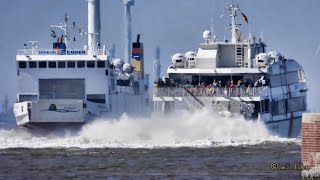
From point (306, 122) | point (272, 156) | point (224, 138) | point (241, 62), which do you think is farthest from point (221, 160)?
point (241, 62)

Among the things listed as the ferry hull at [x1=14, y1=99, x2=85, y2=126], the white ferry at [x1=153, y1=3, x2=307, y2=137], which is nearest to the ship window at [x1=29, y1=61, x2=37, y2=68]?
the ferry hull at [x1=14, y1=99, x2=85, y2=126]

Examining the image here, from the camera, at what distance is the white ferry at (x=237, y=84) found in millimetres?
80375

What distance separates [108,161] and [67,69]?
21.8 metres

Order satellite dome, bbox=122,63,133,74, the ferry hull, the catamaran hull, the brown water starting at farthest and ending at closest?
1. satellite dome, bbox=122,63,133,74
2. the catamaran hull
3. the ferry hull
4. the brown water

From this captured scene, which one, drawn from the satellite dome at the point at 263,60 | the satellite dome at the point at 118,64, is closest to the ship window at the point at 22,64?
the satellite dome at the point at 118,64

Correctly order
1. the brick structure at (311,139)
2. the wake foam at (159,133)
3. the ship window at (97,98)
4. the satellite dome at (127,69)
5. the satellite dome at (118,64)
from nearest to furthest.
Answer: the brick structure at (311,139), the wake foam at (159,133), the ship window at (97,98), the satellite dome at (118,64), the satellite dome at (127,69)

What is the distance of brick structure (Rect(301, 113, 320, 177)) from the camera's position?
39156 mm

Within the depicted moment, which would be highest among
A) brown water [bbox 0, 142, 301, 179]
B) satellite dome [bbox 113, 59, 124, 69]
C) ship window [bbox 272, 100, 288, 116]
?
satellite dome [bbox 113, 59, 124, 69]

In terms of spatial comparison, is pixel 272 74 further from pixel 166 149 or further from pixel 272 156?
pixel 272 156

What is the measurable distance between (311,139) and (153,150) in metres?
29.8

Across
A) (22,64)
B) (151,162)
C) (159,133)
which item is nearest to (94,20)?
(22,64)

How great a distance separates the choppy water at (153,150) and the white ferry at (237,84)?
5.30 feet

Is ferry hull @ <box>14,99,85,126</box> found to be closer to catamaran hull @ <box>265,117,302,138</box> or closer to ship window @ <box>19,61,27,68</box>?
ship window @ <box>19,61,27,68</box>

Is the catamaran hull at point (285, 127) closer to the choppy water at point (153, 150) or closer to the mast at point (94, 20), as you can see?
the choppy water at point (153, 150)
